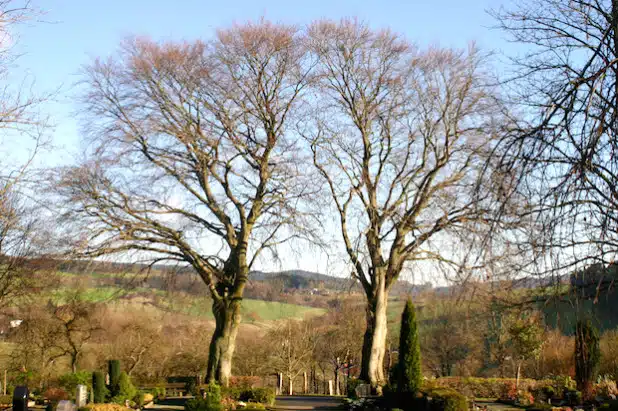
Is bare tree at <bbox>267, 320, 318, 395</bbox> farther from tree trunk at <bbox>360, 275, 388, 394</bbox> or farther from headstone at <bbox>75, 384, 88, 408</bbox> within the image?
headstone at <bbox>75, 384, 88, 408</bbox>

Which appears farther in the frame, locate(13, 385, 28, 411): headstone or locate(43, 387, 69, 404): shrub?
locate(43, 387, 69, 404): shrub

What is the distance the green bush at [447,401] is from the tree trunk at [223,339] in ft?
32.1

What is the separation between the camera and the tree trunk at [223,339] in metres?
25.5

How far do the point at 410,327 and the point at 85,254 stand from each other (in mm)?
11374

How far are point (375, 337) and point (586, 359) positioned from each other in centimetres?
780

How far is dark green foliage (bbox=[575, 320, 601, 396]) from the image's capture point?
77.9ft

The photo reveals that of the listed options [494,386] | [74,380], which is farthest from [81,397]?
[494,386]

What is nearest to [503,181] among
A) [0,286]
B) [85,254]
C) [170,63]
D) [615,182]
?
[615,182]

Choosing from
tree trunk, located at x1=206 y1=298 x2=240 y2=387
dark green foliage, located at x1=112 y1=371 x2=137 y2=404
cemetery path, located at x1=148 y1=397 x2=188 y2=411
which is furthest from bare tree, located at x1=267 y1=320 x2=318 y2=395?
dark green foliage, located at x1=112 y1=371 x2=137 y2=404

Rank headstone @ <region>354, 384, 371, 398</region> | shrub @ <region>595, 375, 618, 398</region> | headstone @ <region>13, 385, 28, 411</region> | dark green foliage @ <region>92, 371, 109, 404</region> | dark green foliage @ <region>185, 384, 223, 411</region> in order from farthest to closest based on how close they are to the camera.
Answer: shrub @ <region>595, 375, 618, 398</region> → headstone @ <region>354, 384, 371, 398</region> → dark green foliage @ <region>92, 371, 109, 404</region> → dark green foliage @ <region>185, 384, 223, 411</region> → headstone @ <region>13, 385, 28, 411</region>

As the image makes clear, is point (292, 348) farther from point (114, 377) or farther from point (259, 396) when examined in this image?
point (114, 377)

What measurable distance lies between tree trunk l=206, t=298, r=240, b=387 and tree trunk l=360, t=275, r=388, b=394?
17.5 ft

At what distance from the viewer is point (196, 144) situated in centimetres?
2530

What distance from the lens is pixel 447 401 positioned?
1769cm
